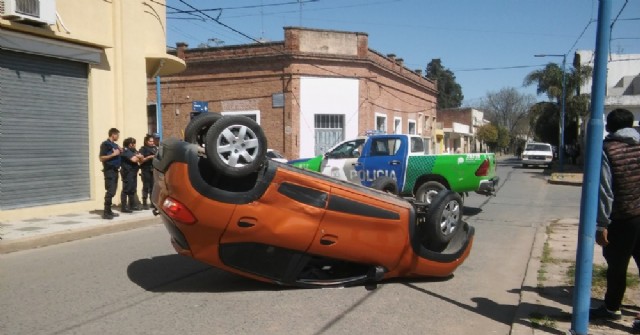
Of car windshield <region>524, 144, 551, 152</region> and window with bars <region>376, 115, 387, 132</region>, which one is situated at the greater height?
window with bars <region>376, 115, 387, 132</region>

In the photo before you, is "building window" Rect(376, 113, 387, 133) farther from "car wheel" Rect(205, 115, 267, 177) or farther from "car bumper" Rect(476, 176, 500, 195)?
"car wheel" Rect(205, 115, 267, 177)

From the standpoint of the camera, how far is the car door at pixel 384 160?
11.9 m

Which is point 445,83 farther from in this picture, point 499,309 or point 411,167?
point 499,309

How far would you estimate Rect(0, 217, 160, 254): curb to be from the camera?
8.00 metres

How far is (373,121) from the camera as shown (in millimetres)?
29734

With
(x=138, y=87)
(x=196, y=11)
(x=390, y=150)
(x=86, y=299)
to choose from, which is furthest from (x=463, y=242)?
(x=196, y=11)

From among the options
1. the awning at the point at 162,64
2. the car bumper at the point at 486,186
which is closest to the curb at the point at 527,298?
the car bumper at the point at 486,186

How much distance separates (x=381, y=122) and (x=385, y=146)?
19.8m

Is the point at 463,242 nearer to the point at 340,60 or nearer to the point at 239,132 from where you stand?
the point at 239,132

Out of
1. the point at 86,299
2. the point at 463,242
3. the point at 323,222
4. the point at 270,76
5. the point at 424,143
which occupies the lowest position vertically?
the point at 86,299

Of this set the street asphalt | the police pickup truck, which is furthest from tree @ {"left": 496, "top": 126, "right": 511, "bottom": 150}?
the street asphalt

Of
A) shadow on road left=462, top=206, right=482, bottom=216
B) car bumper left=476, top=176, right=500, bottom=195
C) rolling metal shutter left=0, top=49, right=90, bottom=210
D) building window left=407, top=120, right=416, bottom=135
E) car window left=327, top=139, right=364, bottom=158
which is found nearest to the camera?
rolling metal shutter left=0, top=49, right=90, bottom=210

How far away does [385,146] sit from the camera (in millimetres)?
12266

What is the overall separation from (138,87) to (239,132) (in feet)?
30.3
